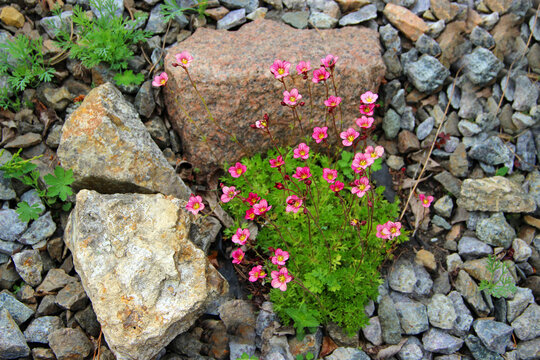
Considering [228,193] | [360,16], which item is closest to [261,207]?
[228,193]

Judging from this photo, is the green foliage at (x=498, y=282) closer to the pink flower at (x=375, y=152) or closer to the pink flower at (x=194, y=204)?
the pink flower at (x=375, y=152)

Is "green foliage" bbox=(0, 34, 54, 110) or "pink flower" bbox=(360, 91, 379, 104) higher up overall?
"green foliage" bbox=(0, 34, 54, 110)

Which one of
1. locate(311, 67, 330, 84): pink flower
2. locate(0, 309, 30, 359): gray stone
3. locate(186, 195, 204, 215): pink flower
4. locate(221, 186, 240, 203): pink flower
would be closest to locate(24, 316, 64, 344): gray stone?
locate(0, 309, 30, 359): gray stone

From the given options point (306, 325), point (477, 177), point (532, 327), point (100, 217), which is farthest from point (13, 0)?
point (532, 327)

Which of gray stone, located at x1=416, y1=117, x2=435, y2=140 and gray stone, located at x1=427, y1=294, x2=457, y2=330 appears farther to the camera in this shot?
gray stone, located at x1=416, y1=117, x2=435, y2=140

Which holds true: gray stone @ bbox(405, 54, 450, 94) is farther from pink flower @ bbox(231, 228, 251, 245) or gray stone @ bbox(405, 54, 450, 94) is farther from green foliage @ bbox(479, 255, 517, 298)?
pink flower @ bbox(231, 228, 251, 245)

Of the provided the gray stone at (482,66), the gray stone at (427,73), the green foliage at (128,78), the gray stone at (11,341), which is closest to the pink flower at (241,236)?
the gray stone at (11,341)

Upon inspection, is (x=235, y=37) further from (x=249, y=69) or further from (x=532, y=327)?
(x=532, y=327)
